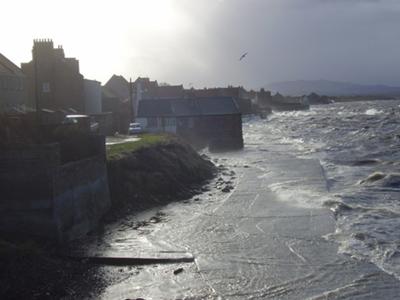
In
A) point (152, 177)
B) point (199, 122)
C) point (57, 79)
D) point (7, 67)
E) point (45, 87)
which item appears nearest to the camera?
point (152, 177)

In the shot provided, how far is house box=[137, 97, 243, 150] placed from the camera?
61.9 m

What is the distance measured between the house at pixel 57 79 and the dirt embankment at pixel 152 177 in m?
16.6

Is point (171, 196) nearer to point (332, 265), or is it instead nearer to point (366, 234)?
point (366, 234)

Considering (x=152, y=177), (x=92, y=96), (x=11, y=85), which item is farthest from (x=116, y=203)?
(x=92, y=96)

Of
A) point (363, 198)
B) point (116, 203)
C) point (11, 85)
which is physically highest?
point (11, 85)

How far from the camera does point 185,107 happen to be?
63.5 meters

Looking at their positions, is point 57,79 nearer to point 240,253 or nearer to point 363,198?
point 363,198

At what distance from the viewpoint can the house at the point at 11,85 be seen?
135 ft

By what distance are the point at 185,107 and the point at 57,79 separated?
54.9ft

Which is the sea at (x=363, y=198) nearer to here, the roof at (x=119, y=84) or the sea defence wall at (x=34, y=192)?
the sea defence wall at (x=34, y=192)

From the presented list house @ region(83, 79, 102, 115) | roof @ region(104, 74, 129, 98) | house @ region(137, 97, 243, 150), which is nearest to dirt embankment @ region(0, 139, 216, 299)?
house @ region(83, 79, 102, 115)

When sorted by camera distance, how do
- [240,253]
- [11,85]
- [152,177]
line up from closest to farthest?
[240,253] < [152,177] < [11,85]

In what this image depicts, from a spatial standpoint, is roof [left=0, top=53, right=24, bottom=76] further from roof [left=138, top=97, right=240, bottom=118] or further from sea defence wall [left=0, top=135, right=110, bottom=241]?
sea defence wall [left=0, top=135, right=110, bottom=241]

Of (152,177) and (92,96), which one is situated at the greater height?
(92,96)
